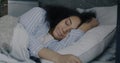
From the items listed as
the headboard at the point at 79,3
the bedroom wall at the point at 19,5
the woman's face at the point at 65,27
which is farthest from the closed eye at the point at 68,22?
the bedroom wall at the point at 19,5

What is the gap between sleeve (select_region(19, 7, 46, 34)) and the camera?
4.66 feet

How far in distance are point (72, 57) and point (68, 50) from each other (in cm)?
10

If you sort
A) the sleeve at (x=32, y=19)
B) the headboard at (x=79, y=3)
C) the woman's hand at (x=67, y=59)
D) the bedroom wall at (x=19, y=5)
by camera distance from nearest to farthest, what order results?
the woman's hand at (x=67, y=59) < the sleeve at (x=32, y=19) < the headboard at (x=79, y=3) < the bedroom wall at (x=19, y=5)

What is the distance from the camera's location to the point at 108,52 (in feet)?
4.30

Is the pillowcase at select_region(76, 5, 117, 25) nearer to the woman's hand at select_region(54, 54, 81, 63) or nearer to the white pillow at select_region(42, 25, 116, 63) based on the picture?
the white pillow at select_region(42, 25, 116, 63)

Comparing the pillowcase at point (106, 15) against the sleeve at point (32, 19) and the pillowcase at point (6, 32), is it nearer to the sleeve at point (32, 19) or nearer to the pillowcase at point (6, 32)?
the sleeve at point (32, 19)

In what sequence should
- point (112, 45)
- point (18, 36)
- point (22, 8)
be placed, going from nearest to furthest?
1. point (18, 36)
2. point (112, 45)
3. point (22, 8)

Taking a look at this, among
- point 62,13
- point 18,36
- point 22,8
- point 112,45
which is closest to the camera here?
point 18,36

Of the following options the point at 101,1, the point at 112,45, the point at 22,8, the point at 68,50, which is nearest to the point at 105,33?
the point at 112,45

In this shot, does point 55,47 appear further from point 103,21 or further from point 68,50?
point 103,21

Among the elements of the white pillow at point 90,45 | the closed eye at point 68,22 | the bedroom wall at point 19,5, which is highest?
the closed eye at point 68,22

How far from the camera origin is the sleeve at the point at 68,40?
1.31 metres

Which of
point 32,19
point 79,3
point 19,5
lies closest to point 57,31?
point 32,19

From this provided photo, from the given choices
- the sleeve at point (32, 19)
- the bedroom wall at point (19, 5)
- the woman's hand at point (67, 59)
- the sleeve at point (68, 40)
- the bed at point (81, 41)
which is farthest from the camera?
the bedroom wall at point (19, 5)
